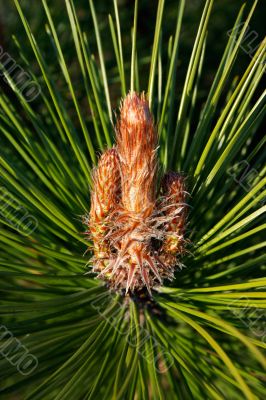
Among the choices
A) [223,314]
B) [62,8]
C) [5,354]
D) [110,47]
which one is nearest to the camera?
[5,354]

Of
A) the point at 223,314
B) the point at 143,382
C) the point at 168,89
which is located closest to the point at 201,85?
the point at 168,89

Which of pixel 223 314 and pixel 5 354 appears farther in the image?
pixel 223 314

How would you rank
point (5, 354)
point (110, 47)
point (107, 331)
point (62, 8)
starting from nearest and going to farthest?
point (5, 354), point (107, 331), point (62, 8), point (110, 47)

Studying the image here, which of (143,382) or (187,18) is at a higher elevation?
(187,18)

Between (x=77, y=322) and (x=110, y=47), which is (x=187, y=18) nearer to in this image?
(x=110, y=47)

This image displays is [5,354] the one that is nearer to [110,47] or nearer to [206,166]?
[206,166]

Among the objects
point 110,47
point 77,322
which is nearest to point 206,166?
point 77,322

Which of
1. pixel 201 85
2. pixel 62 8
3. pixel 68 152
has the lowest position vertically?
pixel 68 152
